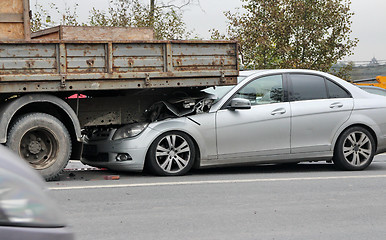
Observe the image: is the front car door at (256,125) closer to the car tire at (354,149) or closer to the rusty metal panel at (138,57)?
the car tire at (354,149)

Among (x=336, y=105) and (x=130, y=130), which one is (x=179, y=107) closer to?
(x=130, y=130)

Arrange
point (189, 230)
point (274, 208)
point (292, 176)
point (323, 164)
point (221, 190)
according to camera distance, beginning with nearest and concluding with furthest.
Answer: point (189, 230) < point (274, 208) < point (221, 190) < point (292, 176) < point (323, 164)

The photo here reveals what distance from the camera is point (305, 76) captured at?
9852 mm

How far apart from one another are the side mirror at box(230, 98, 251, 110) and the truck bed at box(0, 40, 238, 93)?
0.29 metres

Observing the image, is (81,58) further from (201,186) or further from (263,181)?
(263,181)

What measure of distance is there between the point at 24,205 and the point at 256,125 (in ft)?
22.7

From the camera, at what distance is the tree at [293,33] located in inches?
1138

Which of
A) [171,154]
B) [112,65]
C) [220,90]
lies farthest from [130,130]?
[220,90]

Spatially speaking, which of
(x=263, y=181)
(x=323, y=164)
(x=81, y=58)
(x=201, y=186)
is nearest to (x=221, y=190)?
(x=201, y=186)

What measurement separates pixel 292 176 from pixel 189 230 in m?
3.67

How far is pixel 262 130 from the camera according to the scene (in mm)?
9297

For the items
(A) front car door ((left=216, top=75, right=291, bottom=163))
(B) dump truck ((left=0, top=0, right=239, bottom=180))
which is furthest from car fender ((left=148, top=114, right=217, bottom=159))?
(B) dump truck ((left=0, top=0, right=239, bottom=180))

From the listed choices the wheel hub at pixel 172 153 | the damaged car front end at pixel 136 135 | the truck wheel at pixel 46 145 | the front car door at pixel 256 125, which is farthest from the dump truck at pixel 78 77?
the wheel hub at pixel 172 153

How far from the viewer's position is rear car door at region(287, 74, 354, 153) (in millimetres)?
9516
